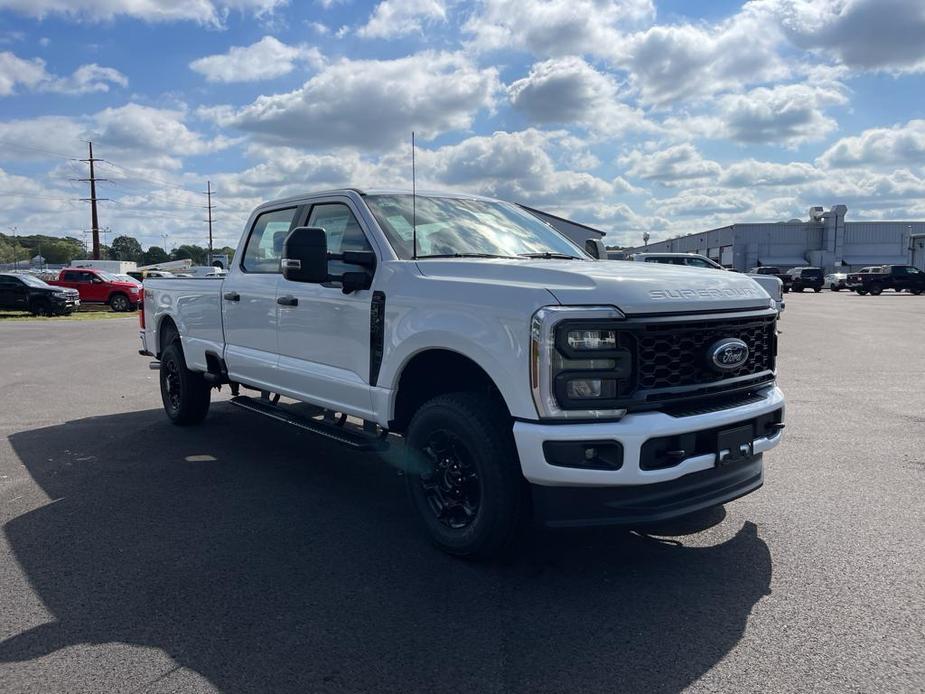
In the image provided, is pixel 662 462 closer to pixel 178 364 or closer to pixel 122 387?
pixel 178 364

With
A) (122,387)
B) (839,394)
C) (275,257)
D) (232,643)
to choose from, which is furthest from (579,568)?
(122,387)

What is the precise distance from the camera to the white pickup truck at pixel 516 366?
3434 mm

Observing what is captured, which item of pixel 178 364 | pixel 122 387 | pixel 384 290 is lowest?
pixel 122 387

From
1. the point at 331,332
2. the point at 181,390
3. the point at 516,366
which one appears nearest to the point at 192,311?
the point at 181,390

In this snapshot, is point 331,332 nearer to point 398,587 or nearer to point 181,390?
point 398,587

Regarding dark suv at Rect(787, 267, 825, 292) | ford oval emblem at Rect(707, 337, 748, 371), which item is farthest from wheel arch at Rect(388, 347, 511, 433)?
dark suv at Rect(787, 267, 825, 292)

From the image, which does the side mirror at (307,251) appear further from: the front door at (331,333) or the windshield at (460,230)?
the windshield at (460,230)

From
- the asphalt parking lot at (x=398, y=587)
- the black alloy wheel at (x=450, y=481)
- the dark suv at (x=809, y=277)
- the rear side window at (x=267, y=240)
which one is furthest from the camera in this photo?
the dark suv at (x=809, y=277)

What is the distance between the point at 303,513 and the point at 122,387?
652 centimetres

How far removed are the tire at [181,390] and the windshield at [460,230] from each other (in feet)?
10.7

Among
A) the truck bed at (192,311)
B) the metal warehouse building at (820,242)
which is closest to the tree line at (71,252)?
the metal warehouse building at (820,242)

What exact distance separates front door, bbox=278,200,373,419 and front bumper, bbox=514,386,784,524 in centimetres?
146

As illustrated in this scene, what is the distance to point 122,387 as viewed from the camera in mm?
10258

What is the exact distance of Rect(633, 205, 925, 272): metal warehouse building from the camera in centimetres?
7369
